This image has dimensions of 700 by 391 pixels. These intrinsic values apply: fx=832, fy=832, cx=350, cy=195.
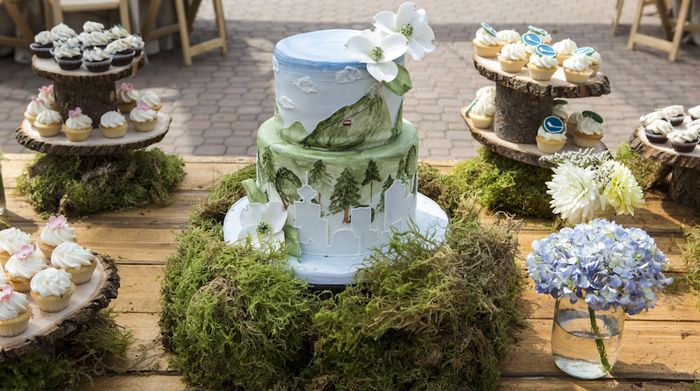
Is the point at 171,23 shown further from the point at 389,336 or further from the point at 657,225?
the point at 389,336

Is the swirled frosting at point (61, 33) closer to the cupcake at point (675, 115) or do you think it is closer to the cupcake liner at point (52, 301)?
the cupcake liner at point (52, 301)

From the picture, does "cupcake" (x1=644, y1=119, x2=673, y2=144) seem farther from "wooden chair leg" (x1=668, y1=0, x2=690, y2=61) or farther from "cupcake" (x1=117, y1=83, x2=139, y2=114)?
"wooden chair leg" (x1=668, y1=0, x2=690, y2=61)

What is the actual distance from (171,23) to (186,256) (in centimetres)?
522

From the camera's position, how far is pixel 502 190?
161 inches

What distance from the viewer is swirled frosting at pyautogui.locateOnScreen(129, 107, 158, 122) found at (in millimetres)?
4176

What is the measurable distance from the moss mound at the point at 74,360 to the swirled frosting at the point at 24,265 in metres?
0.27

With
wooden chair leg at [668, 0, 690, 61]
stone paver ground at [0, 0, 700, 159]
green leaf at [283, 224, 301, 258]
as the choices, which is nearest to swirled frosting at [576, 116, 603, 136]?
green leaf at [283, 224, 301, 258]

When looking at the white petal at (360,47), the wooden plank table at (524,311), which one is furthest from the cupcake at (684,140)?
the white petal at (360,47)

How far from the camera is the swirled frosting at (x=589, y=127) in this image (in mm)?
3994

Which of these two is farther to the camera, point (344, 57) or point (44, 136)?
point (44, 136)

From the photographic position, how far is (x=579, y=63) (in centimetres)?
381

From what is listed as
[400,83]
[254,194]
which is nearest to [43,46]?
[254,194]

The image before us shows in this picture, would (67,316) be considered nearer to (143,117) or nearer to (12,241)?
(12,241)

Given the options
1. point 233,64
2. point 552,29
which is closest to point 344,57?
point 233,64
